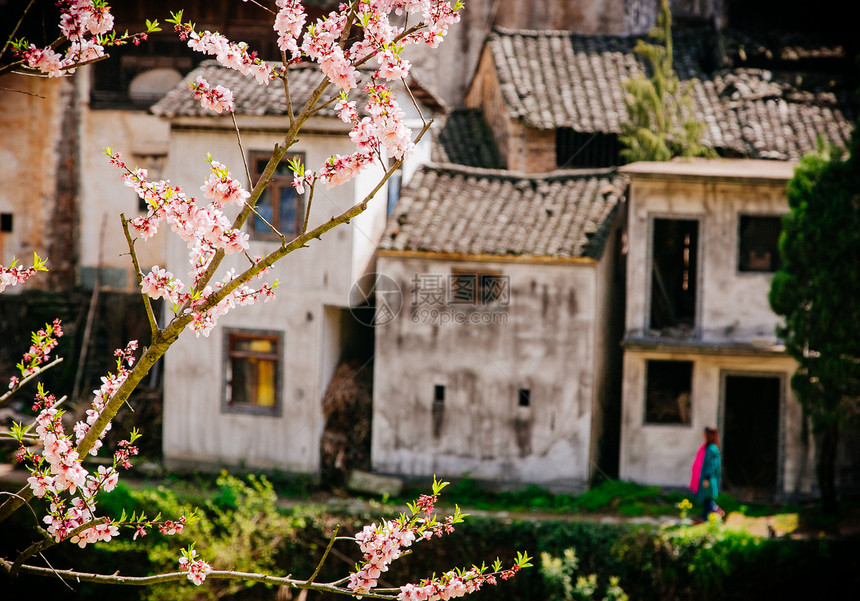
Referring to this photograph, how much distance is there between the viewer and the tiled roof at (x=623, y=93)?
16703mm

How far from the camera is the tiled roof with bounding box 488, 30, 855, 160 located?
16.7 m

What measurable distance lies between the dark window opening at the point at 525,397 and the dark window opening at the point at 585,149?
577 centimetres

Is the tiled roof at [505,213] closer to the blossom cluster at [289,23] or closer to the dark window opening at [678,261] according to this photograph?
the dark window opening at [678,261]

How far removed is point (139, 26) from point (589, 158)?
9.61m

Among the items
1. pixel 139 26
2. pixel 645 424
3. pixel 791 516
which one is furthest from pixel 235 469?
pixel 139 26

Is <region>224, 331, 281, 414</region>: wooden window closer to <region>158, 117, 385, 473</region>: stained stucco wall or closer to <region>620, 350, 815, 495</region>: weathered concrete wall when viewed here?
<region>158, 117, 385, 473</region>: stained stucco wall

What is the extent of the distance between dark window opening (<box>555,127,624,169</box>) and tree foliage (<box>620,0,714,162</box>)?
1.74ft

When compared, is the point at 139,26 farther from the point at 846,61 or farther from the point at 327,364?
the point at 846,61

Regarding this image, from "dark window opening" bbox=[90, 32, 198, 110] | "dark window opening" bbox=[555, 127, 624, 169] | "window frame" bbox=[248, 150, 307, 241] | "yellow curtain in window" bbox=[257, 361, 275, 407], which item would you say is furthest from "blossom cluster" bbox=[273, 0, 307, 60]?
"dark window opening" bbox=[90, 32, 198, 110]

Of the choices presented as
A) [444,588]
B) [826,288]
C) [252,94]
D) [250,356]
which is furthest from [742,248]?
[444,588]

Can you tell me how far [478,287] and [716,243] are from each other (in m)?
3.78

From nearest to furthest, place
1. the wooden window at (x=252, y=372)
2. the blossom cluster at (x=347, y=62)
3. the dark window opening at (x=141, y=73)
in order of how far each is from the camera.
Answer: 1. the blossom cluster at (x=347, y=62)
2. the wooden window at (x=252, y=372)
3. the dark window opening at (x=141, y=73)

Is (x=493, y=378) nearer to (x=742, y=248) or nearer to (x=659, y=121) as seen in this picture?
(x=742, y=248)

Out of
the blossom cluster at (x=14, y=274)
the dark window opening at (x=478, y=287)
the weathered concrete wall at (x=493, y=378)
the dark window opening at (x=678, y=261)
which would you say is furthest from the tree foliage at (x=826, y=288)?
the blossom cluster at (x=14, y=274)
